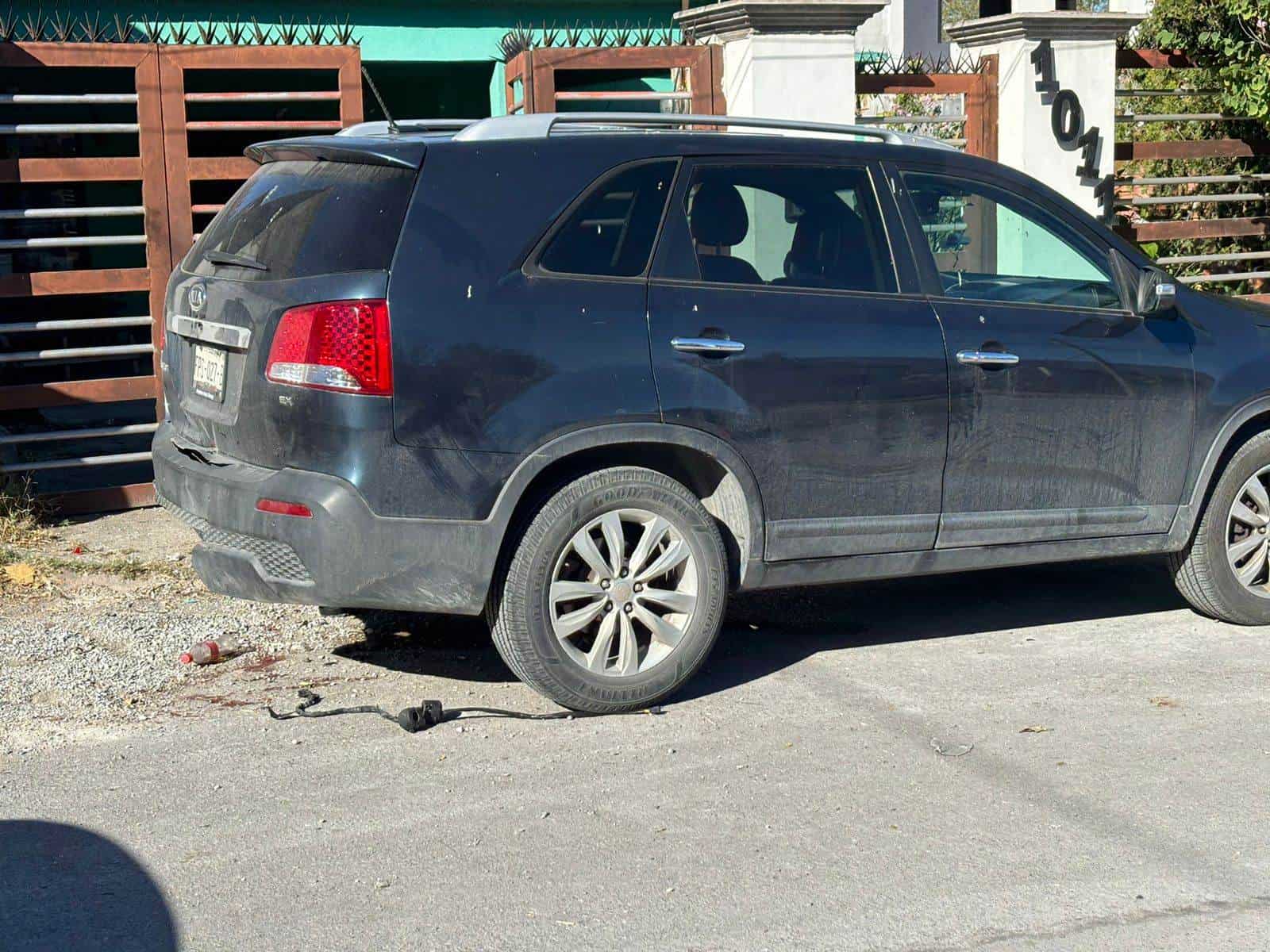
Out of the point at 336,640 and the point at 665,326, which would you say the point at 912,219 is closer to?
the point at 665,326

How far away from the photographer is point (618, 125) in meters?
5.74

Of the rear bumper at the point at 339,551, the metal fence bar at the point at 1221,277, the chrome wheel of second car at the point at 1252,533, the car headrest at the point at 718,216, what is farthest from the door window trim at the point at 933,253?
the metal fence bar at the point at 1221,277

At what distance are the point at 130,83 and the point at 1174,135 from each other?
9386 mm

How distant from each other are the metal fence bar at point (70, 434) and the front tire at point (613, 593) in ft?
12.5

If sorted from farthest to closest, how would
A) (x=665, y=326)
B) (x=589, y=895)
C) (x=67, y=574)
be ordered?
(x=67, y=574), (x=665, y=326), (x=589, y=895)

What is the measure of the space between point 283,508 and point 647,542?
48.8 inches

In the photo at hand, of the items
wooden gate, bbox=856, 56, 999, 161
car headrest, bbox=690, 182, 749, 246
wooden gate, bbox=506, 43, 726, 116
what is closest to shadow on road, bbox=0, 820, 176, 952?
car headrest, bbox=690, 182, 749, 246

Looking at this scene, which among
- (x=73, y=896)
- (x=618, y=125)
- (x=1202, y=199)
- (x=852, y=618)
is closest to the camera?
(x=73, y=896)

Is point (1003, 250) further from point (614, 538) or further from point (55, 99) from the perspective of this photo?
point (55, 99)

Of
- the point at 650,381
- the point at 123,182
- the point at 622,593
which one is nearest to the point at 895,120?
the point at 123,182

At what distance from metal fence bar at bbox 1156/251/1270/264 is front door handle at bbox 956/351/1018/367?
591cm

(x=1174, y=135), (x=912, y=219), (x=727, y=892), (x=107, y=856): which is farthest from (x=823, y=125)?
(x=1174, y=135)

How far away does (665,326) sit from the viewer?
5320mm

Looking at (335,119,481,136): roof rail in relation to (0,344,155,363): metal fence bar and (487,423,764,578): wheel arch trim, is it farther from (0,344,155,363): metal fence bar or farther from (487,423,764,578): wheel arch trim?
(0,344,155,363): metal fence bar
